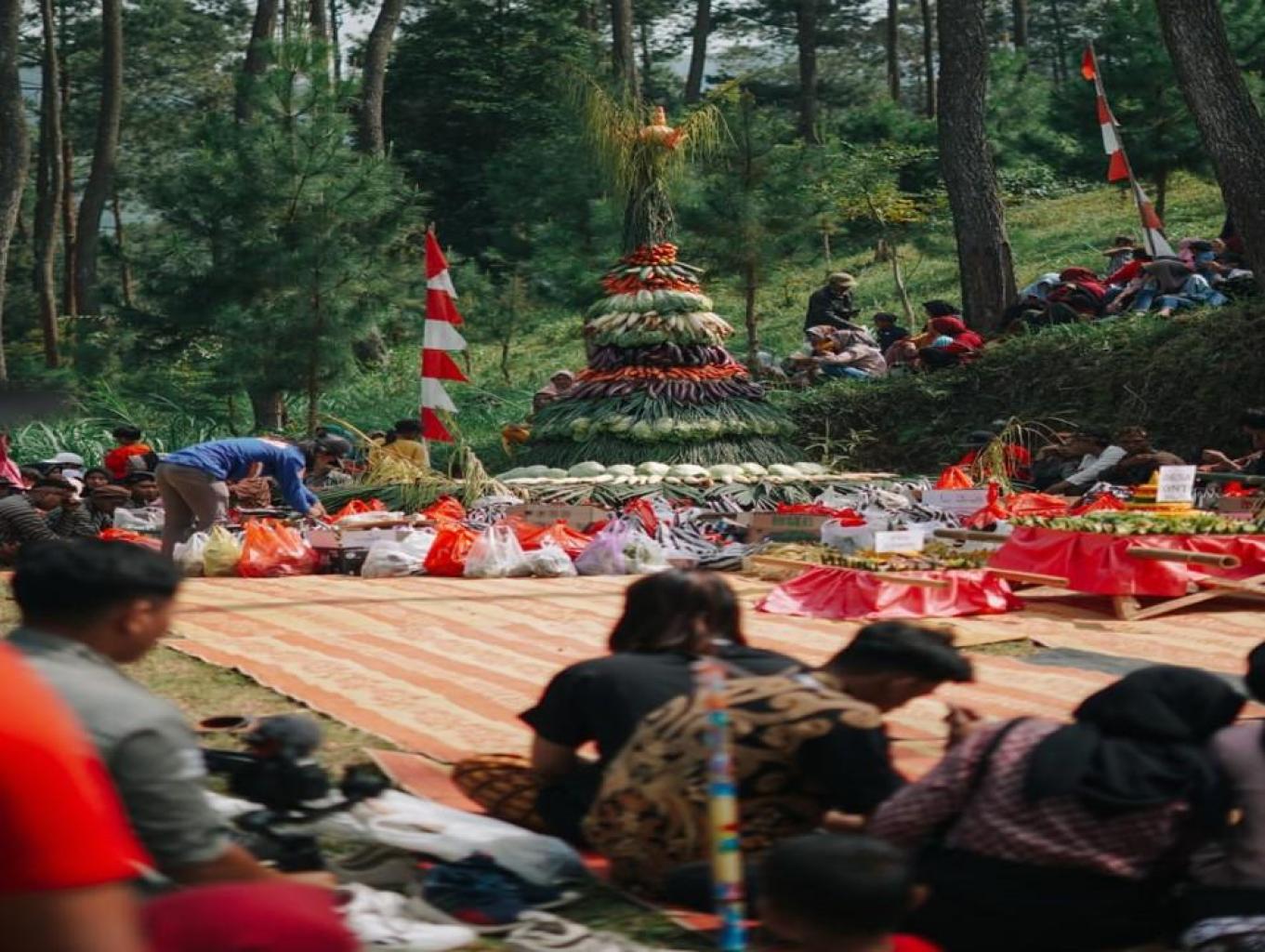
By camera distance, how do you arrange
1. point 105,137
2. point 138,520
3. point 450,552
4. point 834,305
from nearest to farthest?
point 450,552
point 138,520
point 834,305
point 105,137

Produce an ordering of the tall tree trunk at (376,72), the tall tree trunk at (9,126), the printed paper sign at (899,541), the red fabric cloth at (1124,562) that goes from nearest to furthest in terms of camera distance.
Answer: the red fabric cloth at (1124,562)
the printed paper sign at (899,541)
the tall tree trunk at (9,126)
the tall tree trunk at (376,72)

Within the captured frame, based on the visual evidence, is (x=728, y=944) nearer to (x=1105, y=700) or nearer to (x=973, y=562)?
(x=1105, y=700)

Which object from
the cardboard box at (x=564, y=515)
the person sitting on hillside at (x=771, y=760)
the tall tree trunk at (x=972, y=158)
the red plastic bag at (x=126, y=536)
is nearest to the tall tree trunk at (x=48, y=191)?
the tall tree trunk at (x=972, y=158)

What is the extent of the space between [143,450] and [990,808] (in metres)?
14.3

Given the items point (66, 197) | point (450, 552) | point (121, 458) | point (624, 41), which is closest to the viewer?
point (450, 552)

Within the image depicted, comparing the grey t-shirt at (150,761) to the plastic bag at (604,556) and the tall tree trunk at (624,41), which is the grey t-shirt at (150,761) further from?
the tall tree trunk at (624,41)

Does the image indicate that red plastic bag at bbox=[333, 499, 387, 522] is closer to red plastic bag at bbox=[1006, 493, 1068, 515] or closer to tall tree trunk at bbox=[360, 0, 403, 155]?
red plastic bag at bbox=[1006, 493, 1068, 515]

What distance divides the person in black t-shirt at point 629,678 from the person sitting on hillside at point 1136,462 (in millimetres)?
8958

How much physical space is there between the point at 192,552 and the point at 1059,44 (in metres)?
39.5

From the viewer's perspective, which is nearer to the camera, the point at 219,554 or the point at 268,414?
the point at 219,554

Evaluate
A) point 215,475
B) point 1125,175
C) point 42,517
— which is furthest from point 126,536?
point 1125,175

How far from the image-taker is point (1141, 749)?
4.06 meters

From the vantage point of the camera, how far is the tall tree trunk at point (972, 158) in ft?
67.1

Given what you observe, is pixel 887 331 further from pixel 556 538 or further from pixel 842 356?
pixel 556 538
